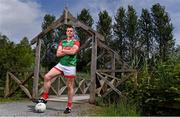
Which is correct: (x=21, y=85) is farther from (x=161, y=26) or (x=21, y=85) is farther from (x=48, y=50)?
(x=161, y=26)

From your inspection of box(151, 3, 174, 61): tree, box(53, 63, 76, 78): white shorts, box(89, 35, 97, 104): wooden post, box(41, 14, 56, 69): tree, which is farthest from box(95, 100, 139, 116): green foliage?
box(151, 3, 174, 61): tree

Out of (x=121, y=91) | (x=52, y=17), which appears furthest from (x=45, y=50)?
(x=121, y=91)

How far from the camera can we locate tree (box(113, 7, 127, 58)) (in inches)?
1195

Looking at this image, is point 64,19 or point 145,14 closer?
point 64,19

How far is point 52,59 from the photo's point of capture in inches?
1156

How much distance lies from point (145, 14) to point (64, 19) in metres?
24.0

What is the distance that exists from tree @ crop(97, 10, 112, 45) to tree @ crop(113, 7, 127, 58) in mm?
1075

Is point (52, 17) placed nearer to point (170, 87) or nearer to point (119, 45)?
point (119, 45)

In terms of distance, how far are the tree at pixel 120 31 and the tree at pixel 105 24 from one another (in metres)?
1.08

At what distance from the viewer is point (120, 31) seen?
102 ft

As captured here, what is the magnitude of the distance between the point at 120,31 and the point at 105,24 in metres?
1.94

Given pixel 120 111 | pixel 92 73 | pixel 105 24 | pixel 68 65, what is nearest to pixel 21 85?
pixel 92 73

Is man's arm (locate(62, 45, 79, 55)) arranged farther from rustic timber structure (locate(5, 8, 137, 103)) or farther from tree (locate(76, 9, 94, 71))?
tree (locate(76, 9, 94, 71))

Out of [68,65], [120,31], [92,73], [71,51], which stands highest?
[120,31]
